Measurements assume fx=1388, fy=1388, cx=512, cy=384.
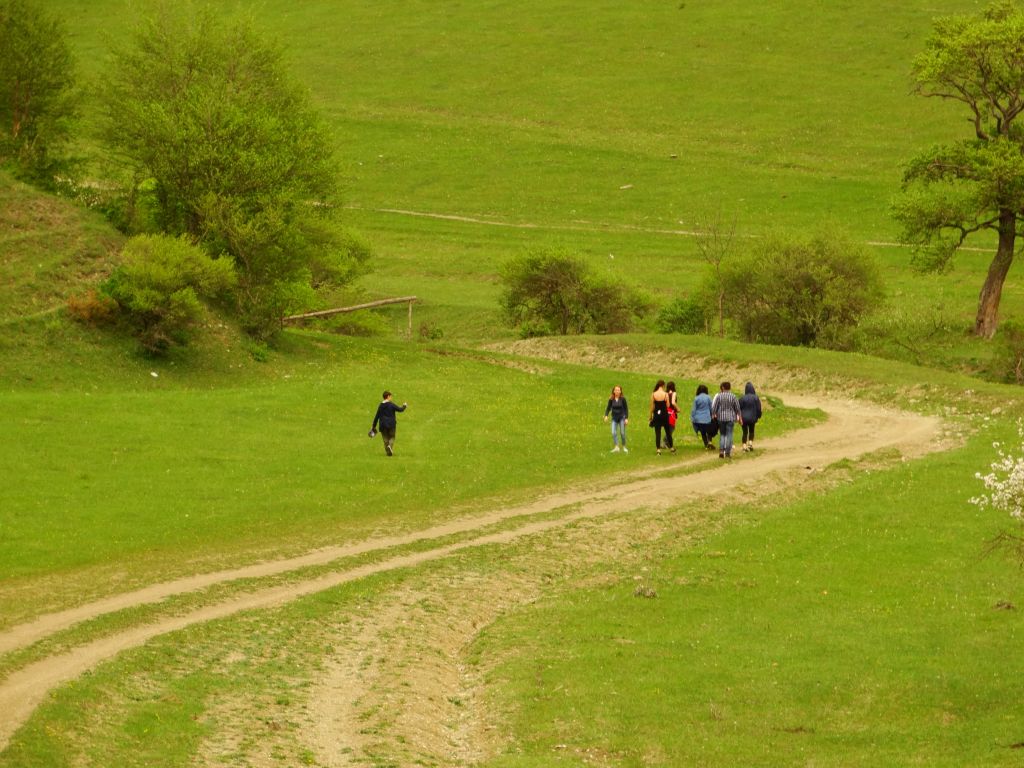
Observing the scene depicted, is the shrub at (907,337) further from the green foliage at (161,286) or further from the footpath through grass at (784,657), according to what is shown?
the footpath through grass at (784,657)

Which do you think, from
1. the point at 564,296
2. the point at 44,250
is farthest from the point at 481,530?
the point at 564,296

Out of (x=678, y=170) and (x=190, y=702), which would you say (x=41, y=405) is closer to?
(x=190, y=702)

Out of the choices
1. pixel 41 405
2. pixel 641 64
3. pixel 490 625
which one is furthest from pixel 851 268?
pixel 641 64

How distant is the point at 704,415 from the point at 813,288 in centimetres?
2740

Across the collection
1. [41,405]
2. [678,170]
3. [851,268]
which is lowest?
[41,405]

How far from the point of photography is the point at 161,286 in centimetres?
5303

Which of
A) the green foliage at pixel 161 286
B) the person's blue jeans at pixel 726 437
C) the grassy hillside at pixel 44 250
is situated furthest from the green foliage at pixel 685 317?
the person's blue jeans at pixel 726 437

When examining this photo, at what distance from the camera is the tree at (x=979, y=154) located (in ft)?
216

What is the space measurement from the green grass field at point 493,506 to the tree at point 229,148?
297 cm

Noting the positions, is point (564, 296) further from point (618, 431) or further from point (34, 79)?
point (618, 431)

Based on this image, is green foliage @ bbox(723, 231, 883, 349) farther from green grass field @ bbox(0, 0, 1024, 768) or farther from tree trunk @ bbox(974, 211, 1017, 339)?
tree trunk @ bbox(974, 211, 1017, 339)

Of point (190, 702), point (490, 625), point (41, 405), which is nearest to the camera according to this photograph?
point (190, 702)

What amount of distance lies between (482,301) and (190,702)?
65402mm

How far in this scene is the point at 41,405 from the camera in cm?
4072
